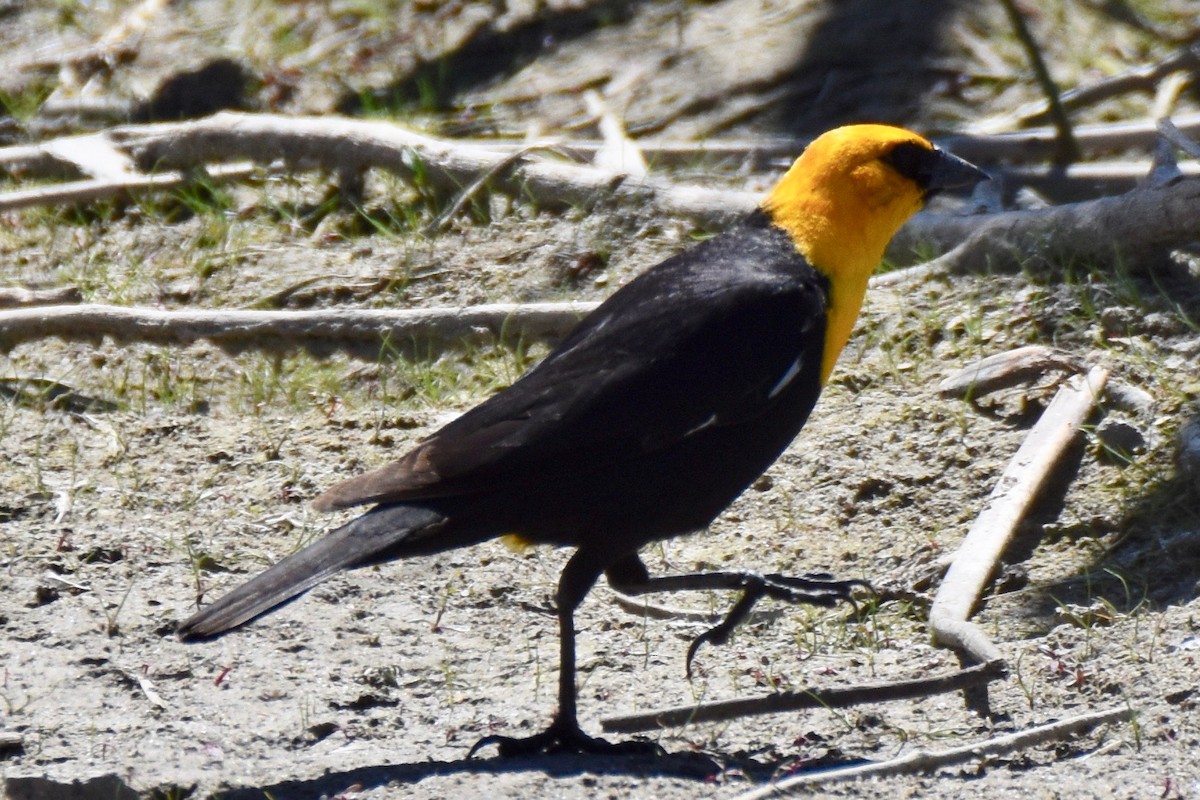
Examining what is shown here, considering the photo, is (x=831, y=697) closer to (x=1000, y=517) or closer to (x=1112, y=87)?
(x=1000, y=517)

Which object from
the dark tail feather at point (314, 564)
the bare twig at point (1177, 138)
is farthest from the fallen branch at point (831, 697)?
the bare twig at point (1177, 138)

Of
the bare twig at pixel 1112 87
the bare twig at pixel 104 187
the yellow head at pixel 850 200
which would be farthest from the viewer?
the bare twig at pixel 1112 87

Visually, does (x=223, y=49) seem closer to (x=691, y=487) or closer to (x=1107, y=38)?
(x=1107, y=38)

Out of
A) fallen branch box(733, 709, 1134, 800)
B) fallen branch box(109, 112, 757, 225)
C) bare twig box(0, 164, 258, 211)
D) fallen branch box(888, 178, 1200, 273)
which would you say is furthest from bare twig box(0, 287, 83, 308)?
fallen branch box(733, 709, 1134, 800)

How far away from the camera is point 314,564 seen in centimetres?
332

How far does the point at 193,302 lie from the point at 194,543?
1.67 m

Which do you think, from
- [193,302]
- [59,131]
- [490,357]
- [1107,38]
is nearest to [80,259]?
[193,302]

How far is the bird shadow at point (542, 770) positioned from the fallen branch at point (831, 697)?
0.08m

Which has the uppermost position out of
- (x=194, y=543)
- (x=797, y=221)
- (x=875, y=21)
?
(x=797, y=221)

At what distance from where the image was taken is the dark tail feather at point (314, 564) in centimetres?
320

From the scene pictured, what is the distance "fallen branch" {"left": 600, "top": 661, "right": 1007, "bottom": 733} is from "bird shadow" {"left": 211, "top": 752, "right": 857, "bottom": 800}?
0.08 meters

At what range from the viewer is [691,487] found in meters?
3.57

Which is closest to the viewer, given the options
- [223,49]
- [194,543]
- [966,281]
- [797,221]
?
[797,221]

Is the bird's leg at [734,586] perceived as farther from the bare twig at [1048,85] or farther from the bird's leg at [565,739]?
the bare twig at [1048,85]
